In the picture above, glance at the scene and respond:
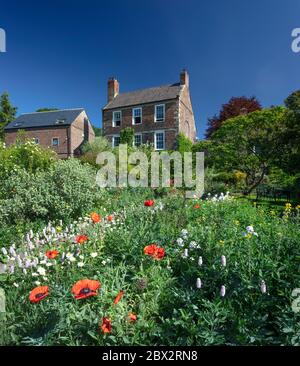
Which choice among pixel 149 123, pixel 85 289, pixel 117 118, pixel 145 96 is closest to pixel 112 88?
pixel 117 118

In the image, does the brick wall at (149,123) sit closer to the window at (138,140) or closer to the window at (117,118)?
the window at (117,118)

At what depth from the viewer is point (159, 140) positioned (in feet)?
92.8

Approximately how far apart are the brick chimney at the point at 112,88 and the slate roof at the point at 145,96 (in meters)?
0.57

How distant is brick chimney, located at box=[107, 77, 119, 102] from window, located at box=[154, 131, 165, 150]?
8.17 meters

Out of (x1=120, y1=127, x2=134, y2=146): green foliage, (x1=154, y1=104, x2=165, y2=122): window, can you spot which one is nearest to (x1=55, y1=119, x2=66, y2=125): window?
(x1=120, y1=127, x2=134, y2=146): green foliage

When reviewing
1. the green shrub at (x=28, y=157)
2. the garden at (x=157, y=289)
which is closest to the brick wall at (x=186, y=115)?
the green shrub at (x=28, y=157)

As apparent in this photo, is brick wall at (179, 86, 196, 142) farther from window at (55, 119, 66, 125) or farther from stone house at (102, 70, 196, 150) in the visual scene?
window at (55, 119, 66, 125)

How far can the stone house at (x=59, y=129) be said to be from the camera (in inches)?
1330

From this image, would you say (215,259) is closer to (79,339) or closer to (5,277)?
(79,339)

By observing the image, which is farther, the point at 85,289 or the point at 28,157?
the point at 28,157

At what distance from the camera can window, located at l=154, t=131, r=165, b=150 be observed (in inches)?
1106

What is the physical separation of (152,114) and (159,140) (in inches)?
117

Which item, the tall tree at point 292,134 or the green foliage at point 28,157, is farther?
the tall tree at point 292,134

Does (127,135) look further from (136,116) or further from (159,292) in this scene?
(159,292)
